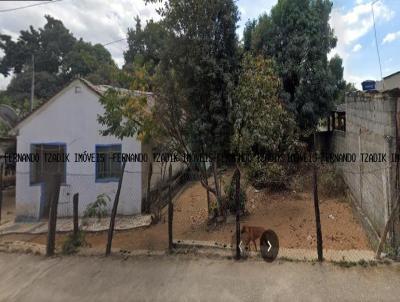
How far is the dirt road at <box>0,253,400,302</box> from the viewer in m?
5.03

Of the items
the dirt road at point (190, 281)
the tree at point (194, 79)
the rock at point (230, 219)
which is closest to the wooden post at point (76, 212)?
the dirt road at point (190, 281)

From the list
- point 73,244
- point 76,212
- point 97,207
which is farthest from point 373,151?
point 97,207

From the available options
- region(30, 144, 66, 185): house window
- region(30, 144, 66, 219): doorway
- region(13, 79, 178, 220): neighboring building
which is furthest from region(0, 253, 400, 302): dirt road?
region(30, 144, 66, 185): house window

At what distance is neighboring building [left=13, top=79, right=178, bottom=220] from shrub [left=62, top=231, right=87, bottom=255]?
3.81 m

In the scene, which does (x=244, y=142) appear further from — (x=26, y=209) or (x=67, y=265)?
(x=26, y=209)

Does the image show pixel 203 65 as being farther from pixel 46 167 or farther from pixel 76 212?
pixel 46 167

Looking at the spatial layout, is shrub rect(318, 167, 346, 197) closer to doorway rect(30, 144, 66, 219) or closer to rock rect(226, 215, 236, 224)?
rock rect(226, 215, 236, 224)

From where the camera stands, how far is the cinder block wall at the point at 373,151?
5.67 metres

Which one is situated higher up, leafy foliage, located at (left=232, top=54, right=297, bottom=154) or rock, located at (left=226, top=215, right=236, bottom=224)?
leafy foliage, located at (left=232, top=54, right=297, bottom=154)

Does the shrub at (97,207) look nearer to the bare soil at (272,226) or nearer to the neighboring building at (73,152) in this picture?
the bare soil at (272,226)

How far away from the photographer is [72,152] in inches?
476

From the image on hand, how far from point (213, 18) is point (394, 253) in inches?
223

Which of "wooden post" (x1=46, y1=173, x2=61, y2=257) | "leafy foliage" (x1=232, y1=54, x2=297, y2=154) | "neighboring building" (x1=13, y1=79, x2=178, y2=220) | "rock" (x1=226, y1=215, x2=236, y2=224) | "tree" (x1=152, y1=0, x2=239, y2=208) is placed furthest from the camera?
"neighboring building" (x1=13, y1=79, x2=178, y2=220)

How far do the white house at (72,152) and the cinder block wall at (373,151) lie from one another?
607cm
